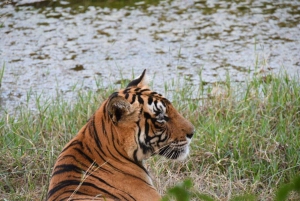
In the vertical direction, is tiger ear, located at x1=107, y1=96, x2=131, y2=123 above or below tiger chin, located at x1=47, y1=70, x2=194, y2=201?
above

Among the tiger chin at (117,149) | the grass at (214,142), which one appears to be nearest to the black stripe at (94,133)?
the tiger chin at (117,149)

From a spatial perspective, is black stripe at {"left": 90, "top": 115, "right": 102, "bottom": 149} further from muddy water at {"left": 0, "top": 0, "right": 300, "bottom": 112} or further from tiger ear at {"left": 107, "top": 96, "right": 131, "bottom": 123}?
muddy water at {"left": 0, "top": 0, "right": 300, "bottom": 112}

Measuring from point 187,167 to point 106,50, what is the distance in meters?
3.11

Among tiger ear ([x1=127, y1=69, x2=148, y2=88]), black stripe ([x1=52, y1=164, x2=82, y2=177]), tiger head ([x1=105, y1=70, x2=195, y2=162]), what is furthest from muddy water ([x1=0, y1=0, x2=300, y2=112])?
black stripe ([x1=52, y1=164, x2=82, y2=177])

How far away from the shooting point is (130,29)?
7.43m

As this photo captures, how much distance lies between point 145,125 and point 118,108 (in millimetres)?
180

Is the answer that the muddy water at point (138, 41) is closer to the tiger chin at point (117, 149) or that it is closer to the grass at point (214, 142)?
the grass at point (214, 142)

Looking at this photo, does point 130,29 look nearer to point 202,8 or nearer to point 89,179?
point 202,8

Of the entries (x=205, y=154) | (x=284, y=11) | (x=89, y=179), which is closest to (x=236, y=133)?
(x=205, y=154)

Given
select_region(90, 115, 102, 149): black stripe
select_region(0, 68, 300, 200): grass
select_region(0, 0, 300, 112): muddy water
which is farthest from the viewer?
select_region(0, 0, 300, 112): muddy water

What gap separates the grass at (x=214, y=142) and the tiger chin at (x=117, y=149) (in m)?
0.71

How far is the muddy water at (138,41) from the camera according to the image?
6.36m

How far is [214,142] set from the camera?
4242 mm

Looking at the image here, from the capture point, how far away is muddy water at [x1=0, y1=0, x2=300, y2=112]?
6.36 m
